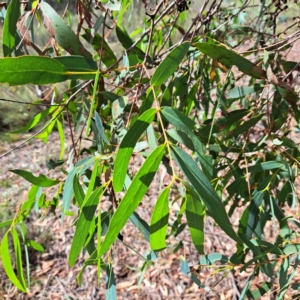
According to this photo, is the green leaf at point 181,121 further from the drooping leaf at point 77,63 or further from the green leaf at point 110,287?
the green leaf at point 110,287

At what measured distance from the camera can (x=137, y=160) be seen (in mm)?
2824

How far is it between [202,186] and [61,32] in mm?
336

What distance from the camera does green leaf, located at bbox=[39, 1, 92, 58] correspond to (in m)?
0.56

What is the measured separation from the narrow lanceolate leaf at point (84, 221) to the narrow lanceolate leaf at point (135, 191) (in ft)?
0.40

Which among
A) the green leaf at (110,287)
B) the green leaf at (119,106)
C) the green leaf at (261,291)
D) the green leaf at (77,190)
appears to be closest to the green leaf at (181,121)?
the green leaf at (119,106)

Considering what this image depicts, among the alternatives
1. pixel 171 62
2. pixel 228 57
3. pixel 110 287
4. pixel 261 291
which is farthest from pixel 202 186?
pixel 261 291

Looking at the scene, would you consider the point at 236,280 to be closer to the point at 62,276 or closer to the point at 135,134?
the point at 62,276

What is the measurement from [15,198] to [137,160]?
98cm

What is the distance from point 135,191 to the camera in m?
0.45

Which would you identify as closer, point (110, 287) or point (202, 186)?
point (202, 186)

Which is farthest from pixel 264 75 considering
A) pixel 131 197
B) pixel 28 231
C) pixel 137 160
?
pixel 137 160

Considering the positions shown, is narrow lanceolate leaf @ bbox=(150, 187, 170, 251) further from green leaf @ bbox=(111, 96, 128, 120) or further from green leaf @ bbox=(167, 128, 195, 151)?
green leaf @ bbox=(111, 96, 128, 120)

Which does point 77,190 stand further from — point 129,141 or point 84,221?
point 129,141

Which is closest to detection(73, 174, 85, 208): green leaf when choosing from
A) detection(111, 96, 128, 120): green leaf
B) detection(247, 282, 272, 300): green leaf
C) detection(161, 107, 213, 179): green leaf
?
detection(111, 96, 128, 120): green leaf
